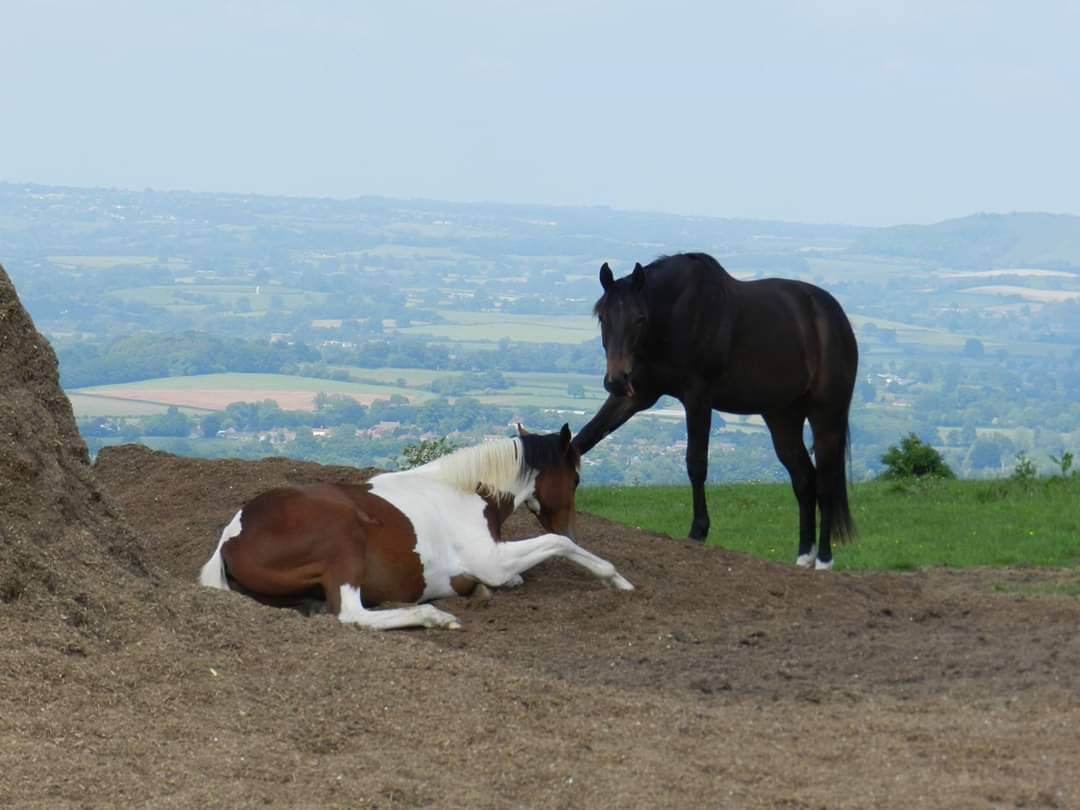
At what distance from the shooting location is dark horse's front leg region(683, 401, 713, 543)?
11.5 m

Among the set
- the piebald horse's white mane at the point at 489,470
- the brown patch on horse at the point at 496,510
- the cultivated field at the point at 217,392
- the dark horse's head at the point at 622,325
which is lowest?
the cultivated field at the point at 217,392

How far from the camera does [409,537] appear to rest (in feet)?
29.2

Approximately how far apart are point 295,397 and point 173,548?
3544 centimetres

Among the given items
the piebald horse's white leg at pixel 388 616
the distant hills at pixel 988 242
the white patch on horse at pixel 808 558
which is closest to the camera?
the piebald horse's white leg at pixel 388 616

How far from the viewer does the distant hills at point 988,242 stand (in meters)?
104

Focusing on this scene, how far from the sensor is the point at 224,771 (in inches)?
214

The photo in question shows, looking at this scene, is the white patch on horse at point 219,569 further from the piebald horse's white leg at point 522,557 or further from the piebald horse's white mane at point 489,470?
the piebald horse's white leg at point 522,557

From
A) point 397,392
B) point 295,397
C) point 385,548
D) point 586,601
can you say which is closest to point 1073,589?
point 586,601

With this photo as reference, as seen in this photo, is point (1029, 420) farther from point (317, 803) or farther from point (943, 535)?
point (317, 803)

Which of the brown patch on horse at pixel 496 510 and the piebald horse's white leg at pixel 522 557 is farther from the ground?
the brown patch on horse at pixel 496 510

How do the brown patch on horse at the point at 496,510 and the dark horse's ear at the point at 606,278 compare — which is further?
the dark horse's ear at the point at 606,278

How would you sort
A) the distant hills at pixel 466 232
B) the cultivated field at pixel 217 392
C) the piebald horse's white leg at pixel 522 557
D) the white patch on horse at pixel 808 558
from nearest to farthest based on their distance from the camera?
the piebald horse's white leg at pixel 522 557 → the white patch on horse at pixel 808 558 → the cultivated field at pixel 217 392 → the distant hills at pixel 466 232

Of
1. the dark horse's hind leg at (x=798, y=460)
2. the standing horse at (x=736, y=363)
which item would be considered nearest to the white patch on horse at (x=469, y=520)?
the standing horse at (x=736, y=363)

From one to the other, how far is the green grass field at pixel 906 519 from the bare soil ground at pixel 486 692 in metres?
2.69
